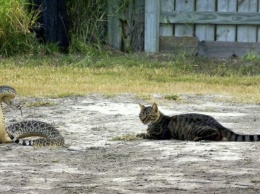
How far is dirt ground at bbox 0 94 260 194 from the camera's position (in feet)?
28.8

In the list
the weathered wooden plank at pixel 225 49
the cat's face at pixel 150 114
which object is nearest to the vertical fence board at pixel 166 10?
the weathered wooden plank at pixel 225 49

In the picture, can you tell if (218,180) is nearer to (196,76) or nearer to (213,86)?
(213,86)

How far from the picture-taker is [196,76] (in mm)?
18688

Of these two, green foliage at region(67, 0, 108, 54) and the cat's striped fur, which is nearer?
the cat's striped fur

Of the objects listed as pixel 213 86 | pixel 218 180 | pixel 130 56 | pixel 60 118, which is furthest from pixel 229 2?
pixel 218 180

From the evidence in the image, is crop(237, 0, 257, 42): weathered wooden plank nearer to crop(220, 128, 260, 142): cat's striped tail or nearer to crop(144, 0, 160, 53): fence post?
crop(144, 0, 160, 53): fence post

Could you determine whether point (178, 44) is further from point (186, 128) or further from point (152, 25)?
point (186, 128)

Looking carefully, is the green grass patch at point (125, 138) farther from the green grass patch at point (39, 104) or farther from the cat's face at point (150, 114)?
the green grass patch at point (39, 104)

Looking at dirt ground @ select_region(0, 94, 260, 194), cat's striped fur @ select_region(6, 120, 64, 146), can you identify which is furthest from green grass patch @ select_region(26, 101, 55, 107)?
cat's striped fur @ select_region(6, 120, 64, 146)

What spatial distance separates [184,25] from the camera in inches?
871

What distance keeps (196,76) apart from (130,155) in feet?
27.3

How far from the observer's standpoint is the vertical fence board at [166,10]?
2214cm

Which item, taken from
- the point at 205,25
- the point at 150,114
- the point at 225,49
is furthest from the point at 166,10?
the point at 150,114

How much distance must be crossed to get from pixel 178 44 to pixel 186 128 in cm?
1065
